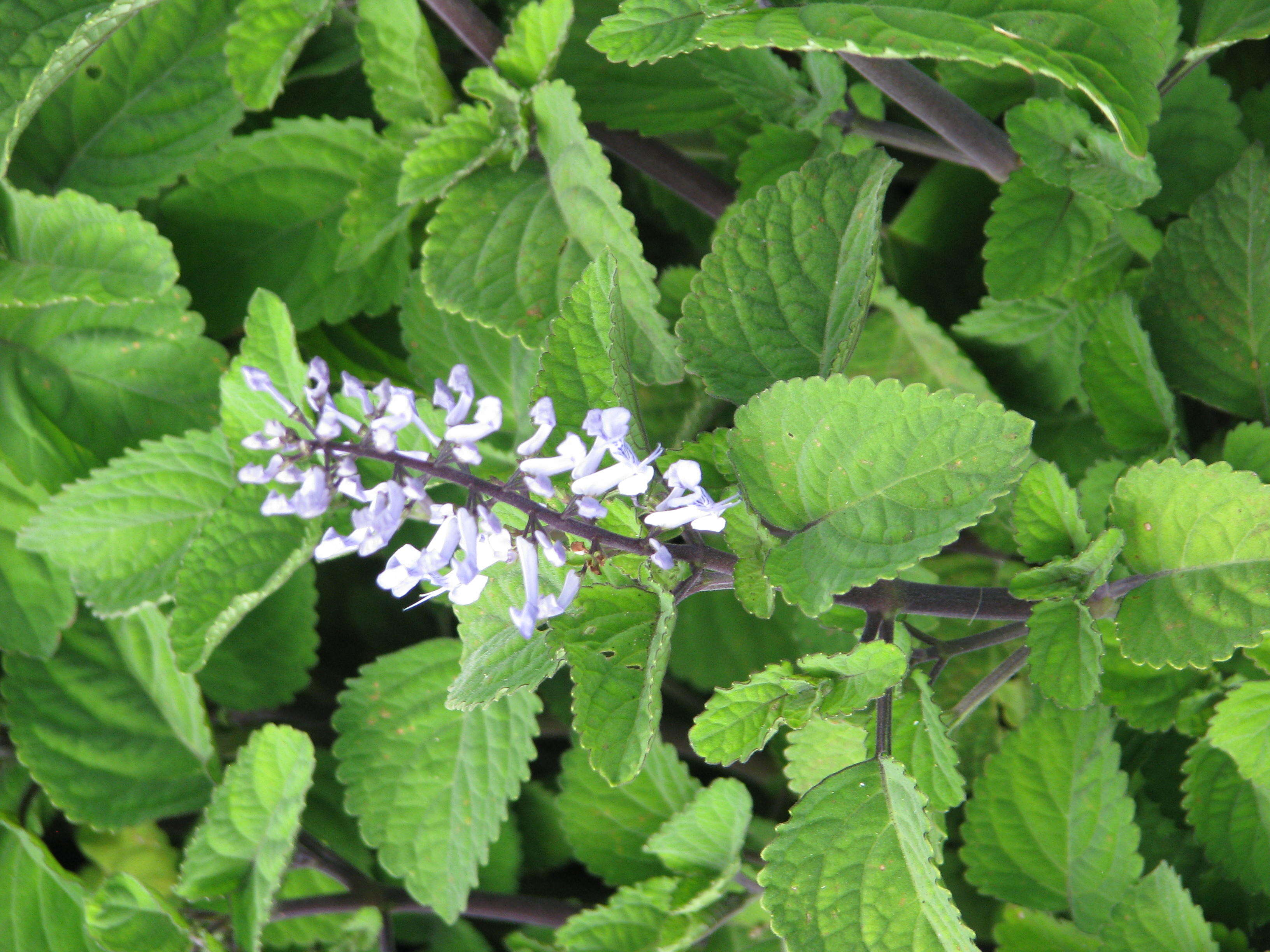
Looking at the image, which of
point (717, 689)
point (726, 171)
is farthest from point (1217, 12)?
point (717, 689)

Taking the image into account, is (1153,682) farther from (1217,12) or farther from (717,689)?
(1217,12)

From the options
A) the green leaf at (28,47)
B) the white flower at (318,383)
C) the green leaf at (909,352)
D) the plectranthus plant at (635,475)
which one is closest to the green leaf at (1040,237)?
the plectranthus plant at (635,475)

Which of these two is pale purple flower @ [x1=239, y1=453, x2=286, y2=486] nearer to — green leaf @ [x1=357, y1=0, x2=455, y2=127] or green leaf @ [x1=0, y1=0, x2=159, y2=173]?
green leaf @ [x1=0, y1=0, x2=159, y2=173]

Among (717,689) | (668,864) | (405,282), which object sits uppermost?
(405,282)

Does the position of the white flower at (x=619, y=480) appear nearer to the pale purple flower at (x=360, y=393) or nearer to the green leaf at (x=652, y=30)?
the pale purple flower at (x=360, y=393)

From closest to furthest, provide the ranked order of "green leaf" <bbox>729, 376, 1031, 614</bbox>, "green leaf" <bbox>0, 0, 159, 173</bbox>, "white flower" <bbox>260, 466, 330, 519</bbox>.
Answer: "white flower" <bbox>260, 466, 330, 519</bbox> < "green leaf" <bbox>729, 376, 1031, 614</bbox> < "green leaf" <bbox>0, 0, 159, 173</bbox>

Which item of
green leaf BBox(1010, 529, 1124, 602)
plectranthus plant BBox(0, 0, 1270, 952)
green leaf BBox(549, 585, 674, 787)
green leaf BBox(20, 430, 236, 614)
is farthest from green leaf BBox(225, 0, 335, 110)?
green leaf BBox(1010, 529, 1124, 602)
